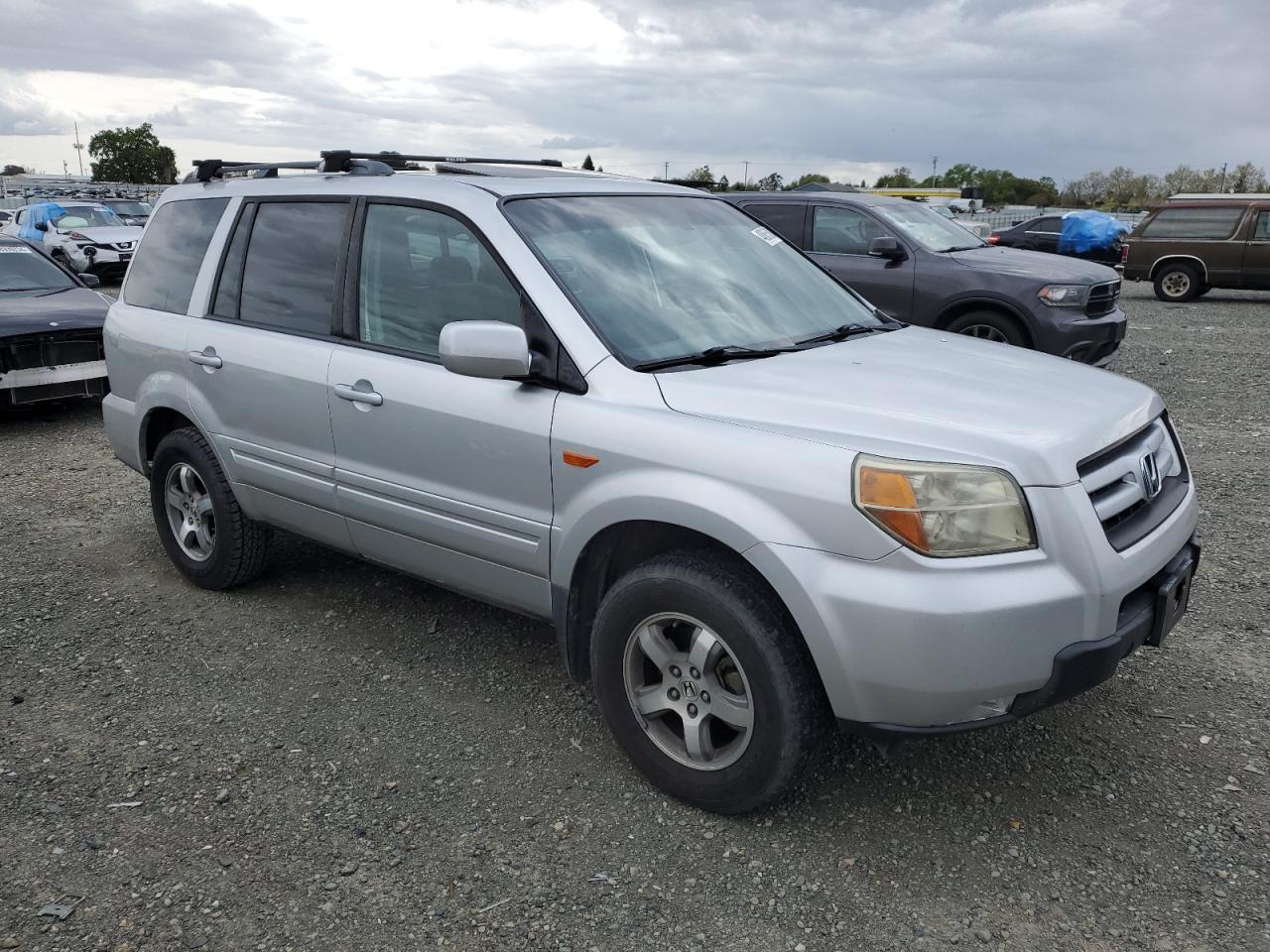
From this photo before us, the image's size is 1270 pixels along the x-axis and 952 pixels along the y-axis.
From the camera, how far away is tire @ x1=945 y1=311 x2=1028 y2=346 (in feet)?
29.3

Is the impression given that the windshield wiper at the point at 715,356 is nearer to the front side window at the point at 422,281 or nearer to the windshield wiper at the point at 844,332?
the windshield wiper at the point at 844,332

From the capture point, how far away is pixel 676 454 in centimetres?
292

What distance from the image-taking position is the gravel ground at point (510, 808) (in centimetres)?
270

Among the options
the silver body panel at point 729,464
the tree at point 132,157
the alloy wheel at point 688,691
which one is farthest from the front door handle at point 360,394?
the tree at point 132,157

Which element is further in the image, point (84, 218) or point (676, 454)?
point (84, 218)

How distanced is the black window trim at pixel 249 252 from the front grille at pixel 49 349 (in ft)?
13.7

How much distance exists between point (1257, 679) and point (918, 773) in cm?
149

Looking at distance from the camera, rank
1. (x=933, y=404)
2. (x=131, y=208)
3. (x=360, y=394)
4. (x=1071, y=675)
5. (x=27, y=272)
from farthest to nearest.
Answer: (x=131, y=208) → (x=27, y=272) → (x=360, y=394) → (x=933, y=404) → (x=1071, y=675)

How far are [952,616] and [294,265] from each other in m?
2.94

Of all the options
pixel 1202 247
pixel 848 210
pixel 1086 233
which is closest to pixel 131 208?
pixel 848 210

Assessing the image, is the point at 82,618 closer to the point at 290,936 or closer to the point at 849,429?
the point at 290,936

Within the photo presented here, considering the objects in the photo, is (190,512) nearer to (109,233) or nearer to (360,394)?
(360,394)

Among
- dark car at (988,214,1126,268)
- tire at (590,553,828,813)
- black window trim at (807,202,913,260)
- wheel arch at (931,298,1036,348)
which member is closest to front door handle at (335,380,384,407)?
tire at (590,553,828,813)

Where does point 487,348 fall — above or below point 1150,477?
above
